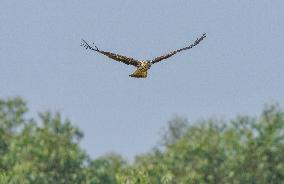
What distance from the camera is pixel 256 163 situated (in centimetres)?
8225

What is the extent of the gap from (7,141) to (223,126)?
23224 millimetres

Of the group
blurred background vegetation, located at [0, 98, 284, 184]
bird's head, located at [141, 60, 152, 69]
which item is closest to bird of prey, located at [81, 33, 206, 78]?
bird's head, located at [141, 60, 152, 69]

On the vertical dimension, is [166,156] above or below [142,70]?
above

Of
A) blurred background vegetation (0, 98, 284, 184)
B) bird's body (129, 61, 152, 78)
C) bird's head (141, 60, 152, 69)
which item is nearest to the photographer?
bird's body (129, 61, 152, 78)

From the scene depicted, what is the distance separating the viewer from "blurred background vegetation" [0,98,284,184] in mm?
76438

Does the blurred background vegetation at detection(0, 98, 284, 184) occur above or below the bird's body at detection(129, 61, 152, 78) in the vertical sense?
above

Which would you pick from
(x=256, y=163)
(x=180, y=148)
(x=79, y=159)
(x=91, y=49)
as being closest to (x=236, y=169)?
(x=256, y=163)

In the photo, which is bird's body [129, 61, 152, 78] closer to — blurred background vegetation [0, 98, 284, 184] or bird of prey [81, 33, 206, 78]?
bird of prey [81, 33, 206, 78]

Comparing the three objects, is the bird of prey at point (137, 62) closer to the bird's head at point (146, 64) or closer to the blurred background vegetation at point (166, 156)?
the bird's head at point (146, 64)

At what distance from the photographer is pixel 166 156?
91.1 metres

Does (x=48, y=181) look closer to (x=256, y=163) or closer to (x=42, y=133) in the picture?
(x=42, y=133)

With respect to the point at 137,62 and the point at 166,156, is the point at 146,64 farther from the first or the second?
the point at 166,156

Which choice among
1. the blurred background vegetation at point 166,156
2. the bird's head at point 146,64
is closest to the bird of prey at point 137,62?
the bird's head at point 146,64

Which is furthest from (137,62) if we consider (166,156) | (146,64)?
(166,156)
